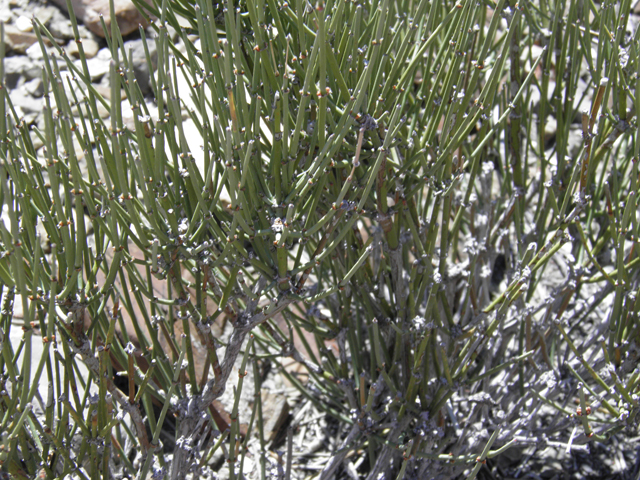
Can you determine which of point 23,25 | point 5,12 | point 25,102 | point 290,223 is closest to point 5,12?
point 5,12

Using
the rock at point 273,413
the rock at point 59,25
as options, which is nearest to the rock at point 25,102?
the rock at point 59,25

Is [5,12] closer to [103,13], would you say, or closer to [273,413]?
[103,13]

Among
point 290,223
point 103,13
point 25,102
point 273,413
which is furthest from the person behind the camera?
point 103,13

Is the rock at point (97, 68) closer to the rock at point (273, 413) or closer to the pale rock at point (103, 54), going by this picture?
the pale rock at point (103, 54)

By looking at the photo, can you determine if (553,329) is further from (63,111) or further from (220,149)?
(63,111)

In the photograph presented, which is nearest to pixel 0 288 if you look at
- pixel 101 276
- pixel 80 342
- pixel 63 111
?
pixel 80 342

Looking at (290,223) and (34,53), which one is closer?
(290,223)

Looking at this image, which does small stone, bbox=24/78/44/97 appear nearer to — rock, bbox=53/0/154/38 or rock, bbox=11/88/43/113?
rock, bbox=11/88/43/113
